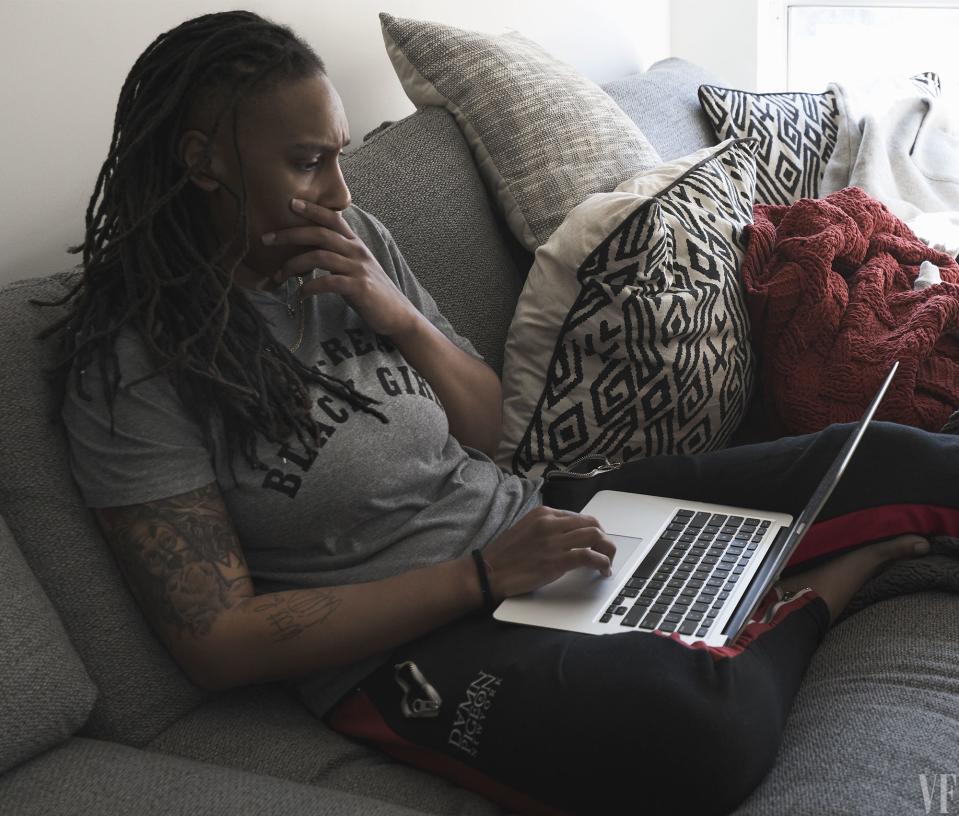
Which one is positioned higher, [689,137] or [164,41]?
[164,41]

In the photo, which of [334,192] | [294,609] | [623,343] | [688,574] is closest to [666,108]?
[623,343]

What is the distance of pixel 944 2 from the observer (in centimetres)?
309

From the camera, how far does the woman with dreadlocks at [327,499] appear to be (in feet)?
3.25

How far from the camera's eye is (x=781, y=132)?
2.29 metres

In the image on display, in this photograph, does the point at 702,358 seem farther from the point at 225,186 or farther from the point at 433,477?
the point at 225,186

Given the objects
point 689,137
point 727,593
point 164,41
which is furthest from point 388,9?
point 727,593

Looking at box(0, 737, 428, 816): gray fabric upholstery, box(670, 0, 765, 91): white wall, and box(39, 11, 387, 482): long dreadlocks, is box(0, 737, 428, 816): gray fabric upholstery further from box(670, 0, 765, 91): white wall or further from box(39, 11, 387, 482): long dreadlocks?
box(670, 0, 765, 91): white wall

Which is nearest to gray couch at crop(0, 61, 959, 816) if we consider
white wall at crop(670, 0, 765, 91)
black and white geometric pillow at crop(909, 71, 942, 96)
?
black and white geometric pillow at crop(909, 71, 942, 96)

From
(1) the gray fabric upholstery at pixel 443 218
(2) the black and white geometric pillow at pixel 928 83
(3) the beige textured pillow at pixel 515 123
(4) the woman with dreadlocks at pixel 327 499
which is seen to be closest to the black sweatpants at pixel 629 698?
(4) the woman with dreadlocks at pixel 327 499

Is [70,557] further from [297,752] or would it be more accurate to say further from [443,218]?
[443,218]

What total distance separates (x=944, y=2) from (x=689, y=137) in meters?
1.31

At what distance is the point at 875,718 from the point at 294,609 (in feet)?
1.78

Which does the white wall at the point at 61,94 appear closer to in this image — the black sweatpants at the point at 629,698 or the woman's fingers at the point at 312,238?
the woman's fingers at the point at 312,238

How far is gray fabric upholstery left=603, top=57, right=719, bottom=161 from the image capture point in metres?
2.17
